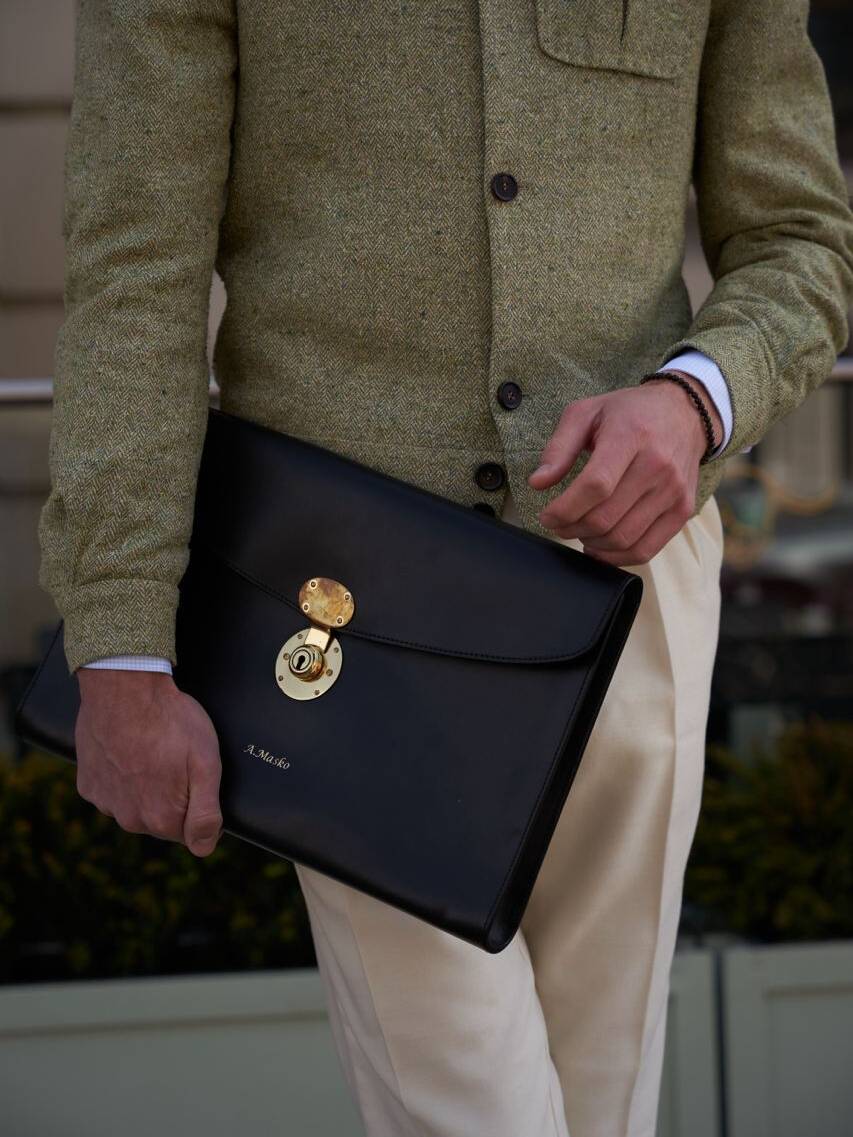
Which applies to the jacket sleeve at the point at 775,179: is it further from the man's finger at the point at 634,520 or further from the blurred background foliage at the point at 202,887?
the blurred background foliage at the point at 202,887

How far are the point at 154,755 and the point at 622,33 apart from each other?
2.63 feet

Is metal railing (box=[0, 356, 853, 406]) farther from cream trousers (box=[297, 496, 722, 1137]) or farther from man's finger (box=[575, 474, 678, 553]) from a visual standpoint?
man's finger (box=[575, 474, 678, 553])

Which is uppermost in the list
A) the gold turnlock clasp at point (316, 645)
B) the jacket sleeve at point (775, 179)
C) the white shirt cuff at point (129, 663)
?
the jacket sleeve at point (775, 179)

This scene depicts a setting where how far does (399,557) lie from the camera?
3.93 feet

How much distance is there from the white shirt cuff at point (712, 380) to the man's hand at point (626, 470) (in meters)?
0.04

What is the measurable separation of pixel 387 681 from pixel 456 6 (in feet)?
2.04

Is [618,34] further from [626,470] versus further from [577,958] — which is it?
[577,958]

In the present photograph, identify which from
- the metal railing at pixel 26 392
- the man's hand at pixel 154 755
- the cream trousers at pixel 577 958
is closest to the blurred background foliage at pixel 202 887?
the metal railing at pixel 26 392

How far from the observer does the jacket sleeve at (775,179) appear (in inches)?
52.6

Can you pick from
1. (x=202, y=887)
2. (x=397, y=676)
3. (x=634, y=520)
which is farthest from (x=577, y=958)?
(x=202, y=887)

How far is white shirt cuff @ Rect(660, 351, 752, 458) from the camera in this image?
1.19 meters

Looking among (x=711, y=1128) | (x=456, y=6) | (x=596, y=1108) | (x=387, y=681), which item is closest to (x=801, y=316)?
(x=456, y=6)

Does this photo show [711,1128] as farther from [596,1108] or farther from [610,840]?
[610,840]

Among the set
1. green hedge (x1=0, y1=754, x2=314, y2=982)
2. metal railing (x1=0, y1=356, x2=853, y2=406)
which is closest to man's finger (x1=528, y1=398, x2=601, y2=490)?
green hedge (x1=0, y1=754, x2=314, y2=982)
